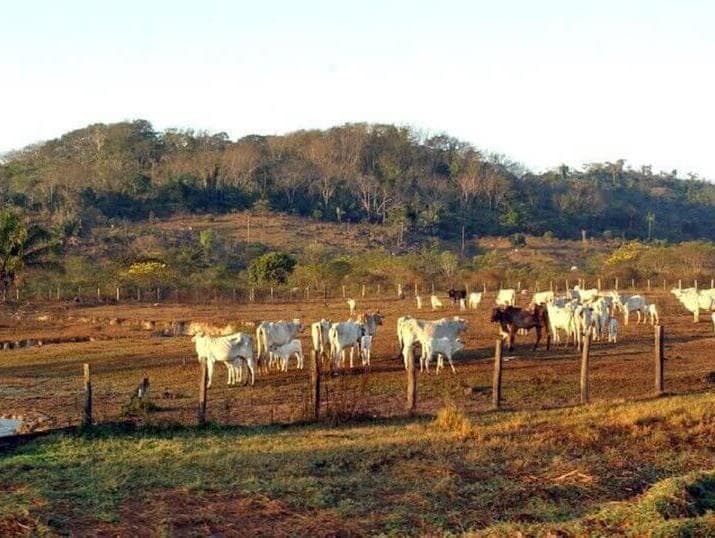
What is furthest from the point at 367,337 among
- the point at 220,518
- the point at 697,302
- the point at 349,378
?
the point at 697,302

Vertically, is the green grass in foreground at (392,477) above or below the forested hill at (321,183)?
below

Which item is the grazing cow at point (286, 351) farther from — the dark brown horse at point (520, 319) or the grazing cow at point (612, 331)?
the grazing cow at point (612, 331)

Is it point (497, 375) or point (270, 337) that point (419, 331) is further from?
point (497, 375)

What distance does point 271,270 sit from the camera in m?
57.7

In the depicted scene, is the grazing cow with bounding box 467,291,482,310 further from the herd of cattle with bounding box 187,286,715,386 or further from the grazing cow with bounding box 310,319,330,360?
the grazing cow with bounding box 310,319,330,360

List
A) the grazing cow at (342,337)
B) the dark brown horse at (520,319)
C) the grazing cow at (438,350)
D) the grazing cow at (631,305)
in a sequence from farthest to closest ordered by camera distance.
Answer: the grazing cow at (631,305) < the dark brown horse at (520,319) < the grazing cow at (342,337) < the grazing cow at (438,350)

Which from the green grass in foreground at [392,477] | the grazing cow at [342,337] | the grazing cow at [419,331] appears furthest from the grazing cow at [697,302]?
the green grass in foreground at [392,477]

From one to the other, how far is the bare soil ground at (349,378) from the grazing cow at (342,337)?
0.63m

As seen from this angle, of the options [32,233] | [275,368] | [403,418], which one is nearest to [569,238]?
[32,233]

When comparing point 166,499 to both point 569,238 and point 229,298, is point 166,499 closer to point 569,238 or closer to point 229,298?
point 229,298

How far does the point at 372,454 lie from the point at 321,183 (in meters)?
84.8

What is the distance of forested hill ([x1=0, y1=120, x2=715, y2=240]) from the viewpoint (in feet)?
303

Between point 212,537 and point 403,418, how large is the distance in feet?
24.7

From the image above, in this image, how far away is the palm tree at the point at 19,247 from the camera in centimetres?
4847
